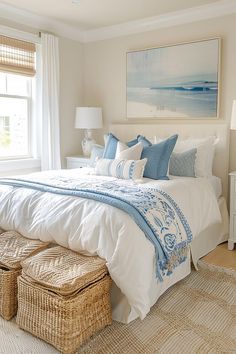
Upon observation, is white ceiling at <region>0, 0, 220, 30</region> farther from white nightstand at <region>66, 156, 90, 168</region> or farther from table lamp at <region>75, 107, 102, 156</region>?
white nightstand at <region>66, 156, 90, 168</region>

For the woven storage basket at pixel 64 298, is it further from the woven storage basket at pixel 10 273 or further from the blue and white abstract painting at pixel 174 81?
the blue and white abstract painting at pixel 174 81

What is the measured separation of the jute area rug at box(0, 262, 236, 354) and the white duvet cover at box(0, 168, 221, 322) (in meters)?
0.12

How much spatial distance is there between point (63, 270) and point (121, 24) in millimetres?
3485

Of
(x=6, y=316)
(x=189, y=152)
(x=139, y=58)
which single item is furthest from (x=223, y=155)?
(x=6, y=316)

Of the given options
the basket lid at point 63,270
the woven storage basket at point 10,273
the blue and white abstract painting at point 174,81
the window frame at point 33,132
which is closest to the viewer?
the basket lid at point 63,270

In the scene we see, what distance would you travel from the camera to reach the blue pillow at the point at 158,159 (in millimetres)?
3287

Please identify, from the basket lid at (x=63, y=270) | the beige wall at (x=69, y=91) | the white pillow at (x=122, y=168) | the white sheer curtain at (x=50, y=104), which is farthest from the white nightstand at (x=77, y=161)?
the basket lid at (x=63, y=270)

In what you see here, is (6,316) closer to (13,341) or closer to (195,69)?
(13,341)

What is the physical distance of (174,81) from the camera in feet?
13.5

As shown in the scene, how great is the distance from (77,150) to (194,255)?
A: 8.40 feet

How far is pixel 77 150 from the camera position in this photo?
5051mm

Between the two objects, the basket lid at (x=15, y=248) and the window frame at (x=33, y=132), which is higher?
the window frame at (x=33, y=132)

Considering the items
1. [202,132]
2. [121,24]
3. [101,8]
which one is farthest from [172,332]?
[121,24]

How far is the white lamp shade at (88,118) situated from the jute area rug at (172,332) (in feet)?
8.24
